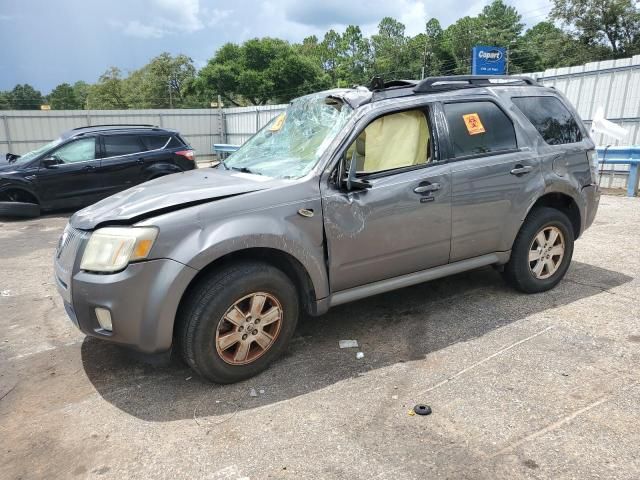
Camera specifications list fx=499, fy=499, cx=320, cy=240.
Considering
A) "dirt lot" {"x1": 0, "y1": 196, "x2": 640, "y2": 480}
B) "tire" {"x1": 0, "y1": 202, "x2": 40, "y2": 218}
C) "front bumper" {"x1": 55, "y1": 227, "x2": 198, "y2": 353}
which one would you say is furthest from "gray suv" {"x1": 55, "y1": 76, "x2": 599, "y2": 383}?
"tire" {"x1": 0, "y1": 202, "x2": 40, "y2": 218}

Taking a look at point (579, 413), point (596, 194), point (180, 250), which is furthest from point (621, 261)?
point (180, 250)

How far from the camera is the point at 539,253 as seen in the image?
4.60 m

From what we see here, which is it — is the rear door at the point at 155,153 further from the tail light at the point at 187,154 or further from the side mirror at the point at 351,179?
the side mirror at the point at 351,179

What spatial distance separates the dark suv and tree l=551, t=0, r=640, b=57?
40553mm

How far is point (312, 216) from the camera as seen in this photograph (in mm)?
3357

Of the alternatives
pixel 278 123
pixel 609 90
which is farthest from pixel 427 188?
pixel 609 90

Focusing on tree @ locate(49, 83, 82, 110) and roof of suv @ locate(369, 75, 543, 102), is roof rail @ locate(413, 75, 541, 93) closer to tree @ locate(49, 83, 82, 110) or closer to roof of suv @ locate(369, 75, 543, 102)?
roof of suv @ locate(369, 75, 543, 102)

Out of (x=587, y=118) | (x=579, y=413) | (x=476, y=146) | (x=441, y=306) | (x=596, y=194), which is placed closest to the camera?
(x=579, y=413)

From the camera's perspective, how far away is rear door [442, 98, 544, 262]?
400cm

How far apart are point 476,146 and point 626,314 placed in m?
1.90

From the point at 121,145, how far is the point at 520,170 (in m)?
8.24

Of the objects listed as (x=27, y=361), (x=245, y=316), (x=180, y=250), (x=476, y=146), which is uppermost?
(x=476, y=146)

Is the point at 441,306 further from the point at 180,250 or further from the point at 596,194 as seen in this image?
the point at 180,250

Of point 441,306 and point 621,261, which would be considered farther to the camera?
point 621,261
